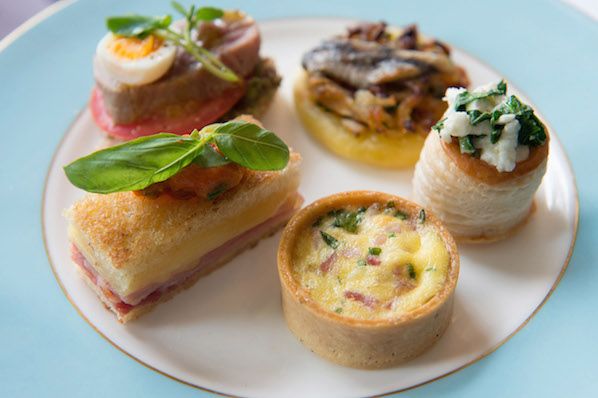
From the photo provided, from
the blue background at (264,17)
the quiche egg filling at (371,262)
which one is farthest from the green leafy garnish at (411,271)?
the blue background at (264,17)

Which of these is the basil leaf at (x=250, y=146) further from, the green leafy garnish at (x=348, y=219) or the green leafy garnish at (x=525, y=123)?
the green leafy garnish at (x=525, y=123)

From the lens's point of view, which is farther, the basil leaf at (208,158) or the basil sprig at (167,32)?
the basil sprig at (167,32)

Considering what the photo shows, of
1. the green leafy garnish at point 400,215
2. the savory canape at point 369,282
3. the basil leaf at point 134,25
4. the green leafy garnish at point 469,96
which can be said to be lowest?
the savory canape at point 369,282

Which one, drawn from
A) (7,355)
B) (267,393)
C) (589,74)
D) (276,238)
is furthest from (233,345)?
(589,74)

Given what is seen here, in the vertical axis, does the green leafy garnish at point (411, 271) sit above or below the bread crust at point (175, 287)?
above

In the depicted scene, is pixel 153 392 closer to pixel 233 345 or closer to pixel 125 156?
pixel 233 345

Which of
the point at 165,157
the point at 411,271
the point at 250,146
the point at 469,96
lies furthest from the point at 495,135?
the point at 165,157

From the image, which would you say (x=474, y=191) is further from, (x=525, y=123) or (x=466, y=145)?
(x=525, y=123)
